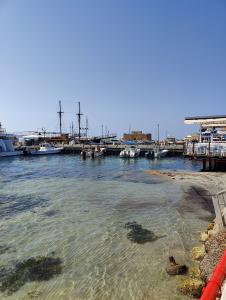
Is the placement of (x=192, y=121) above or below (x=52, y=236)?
above

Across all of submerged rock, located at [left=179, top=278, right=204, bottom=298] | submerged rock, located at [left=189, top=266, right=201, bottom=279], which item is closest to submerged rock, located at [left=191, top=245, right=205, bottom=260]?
submerged rock, located at [left=189, top=266, right=201, bottom=279]

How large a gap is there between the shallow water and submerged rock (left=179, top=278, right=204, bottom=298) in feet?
0.97

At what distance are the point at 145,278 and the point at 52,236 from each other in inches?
247

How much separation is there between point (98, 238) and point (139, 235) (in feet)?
7.26

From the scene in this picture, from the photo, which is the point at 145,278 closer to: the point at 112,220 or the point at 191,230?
the point at 191,230

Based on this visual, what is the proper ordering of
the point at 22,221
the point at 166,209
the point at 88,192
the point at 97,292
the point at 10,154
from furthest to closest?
the point at 10,154 < the point at 88,192 < the point at 166,209 < the point at 22,221 < the point at 97,292

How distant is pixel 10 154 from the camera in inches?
2849

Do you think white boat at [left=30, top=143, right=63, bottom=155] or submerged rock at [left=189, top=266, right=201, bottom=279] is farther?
white boat at [left=30, top=143, right=63, bottom=155]

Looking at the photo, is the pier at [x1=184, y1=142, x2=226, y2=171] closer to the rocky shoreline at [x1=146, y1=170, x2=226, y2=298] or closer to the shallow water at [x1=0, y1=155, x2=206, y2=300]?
the shallow water at [x1=0, y1=155, x2=206, y2=300]

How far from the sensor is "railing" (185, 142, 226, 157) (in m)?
36.2

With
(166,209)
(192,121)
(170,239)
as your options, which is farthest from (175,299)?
(192,121)

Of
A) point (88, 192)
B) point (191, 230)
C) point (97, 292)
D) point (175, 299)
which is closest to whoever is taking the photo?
point (175, 299)

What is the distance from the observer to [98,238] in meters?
14.8

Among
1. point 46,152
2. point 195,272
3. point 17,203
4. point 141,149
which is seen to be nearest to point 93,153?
point 141,149
